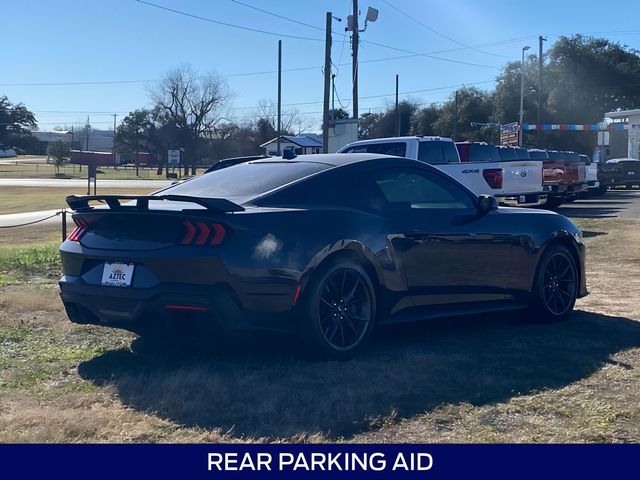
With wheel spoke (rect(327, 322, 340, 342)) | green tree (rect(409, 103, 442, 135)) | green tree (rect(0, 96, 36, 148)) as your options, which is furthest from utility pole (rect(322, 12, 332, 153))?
green tree (rect(0, 96, 36, 148))

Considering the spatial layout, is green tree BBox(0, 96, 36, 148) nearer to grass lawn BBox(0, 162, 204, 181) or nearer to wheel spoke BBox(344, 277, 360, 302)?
grass lawn BBox(0, 162, 204, 181)

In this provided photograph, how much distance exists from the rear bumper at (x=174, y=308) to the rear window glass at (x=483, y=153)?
641 inches

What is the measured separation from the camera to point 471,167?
58.7 ft

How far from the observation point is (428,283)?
239 inches

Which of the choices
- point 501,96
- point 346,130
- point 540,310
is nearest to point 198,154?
point 501,96

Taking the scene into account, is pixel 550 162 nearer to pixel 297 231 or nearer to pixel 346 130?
pixel 346 130

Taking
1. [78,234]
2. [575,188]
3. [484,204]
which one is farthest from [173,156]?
[78,234]

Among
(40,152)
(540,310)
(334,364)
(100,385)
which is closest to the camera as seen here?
(100,385)

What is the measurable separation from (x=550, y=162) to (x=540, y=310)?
51.3 feet

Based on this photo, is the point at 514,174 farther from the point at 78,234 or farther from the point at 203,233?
the point at 203,233

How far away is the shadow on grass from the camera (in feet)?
14.5

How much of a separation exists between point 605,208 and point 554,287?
19.0 m

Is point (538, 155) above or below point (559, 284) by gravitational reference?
above
